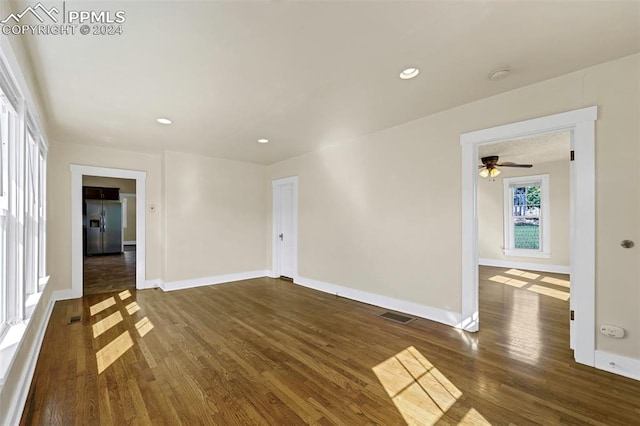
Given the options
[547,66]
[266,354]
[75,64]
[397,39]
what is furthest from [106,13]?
[547,66]

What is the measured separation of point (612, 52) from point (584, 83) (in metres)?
0.28

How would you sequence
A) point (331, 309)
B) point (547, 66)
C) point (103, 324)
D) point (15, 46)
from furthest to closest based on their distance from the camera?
1. point (331, 309)
2. point (103, 324)
3. point (547, 66)
4. point (15, 46)

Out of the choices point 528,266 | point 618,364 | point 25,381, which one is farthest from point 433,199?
point 528,266

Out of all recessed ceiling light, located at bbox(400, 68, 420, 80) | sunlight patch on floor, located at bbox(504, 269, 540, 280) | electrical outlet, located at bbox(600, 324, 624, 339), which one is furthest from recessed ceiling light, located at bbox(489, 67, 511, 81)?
sunlight patch on floor, located at bbox(504, 269, 540, 280)

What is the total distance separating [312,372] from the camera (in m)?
2.36

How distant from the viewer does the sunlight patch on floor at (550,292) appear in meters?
4.59

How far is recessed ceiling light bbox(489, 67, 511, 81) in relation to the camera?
2.46 m

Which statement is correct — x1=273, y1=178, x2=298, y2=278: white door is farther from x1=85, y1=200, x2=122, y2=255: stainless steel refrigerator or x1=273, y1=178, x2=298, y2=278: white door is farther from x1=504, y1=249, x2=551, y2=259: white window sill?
x1=85, y1=200, x2=122, y2=255: stainless steel refrigerator

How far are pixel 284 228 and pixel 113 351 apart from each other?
148 inches

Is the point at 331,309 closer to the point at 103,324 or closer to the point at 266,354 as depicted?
the point at 266,354

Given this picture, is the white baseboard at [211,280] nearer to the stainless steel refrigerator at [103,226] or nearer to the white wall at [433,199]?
the white wall at [433,199]

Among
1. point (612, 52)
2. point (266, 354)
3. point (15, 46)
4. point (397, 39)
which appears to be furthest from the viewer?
point (266, 354)

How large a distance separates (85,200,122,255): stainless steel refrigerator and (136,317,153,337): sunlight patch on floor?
8469mm

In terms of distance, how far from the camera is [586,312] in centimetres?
246
